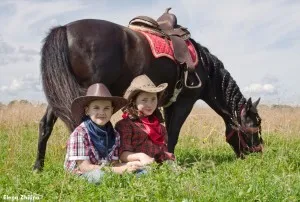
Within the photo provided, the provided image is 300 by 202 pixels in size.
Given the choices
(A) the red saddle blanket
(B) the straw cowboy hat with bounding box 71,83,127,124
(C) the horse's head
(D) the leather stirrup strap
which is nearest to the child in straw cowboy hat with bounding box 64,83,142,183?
(B) the straw cowboy hat with bounding box 71,83,127,124

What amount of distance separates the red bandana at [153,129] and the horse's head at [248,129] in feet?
10.1

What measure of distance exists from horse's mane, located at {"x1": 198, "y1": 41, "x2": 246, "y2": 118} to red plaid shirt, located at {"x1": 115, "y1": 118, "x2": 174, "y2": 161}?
3.20m

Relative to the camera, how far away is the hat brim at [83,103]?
4462 millimetres

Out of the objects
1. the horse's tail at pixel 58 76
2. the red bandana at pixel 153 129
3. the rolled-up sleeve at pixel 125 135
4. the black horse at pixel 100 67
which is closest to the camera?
the rolled-up sleeve at pixel 125 135

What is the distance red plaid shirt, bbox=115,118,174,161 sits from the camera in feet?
15.5

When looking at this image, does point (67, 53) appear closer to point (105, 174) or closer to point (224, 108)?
point (105, 174)

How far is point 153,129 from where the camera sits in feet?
16.1

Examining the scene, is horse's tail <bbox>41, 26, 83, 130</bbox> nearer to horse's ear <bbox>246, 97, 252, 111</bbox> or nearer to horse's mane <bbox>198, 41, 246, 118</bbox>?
horse's mane <bbox>198, 41, 246, 118</bbox>

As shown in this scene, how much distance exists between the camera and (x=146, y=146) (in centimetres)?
483

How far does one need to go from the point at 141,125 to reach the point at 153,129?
0.15 meters

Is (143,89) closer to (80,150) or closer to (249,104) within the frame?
(80,150)

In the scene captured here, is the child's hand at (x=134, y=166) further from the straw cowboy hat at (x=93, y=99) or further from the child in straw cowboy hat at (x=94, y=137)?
the straw cowboy hat at (x=93, y=99)

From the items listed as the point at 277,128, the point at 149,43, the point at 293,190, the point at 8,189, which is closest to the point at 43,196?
the point at 8,189

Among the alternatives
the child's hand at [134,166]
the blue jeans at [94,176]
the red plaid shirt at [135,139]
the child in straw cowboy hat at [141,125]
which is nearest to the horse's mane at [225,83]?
the child in straw cowboy hat at [141,125]
